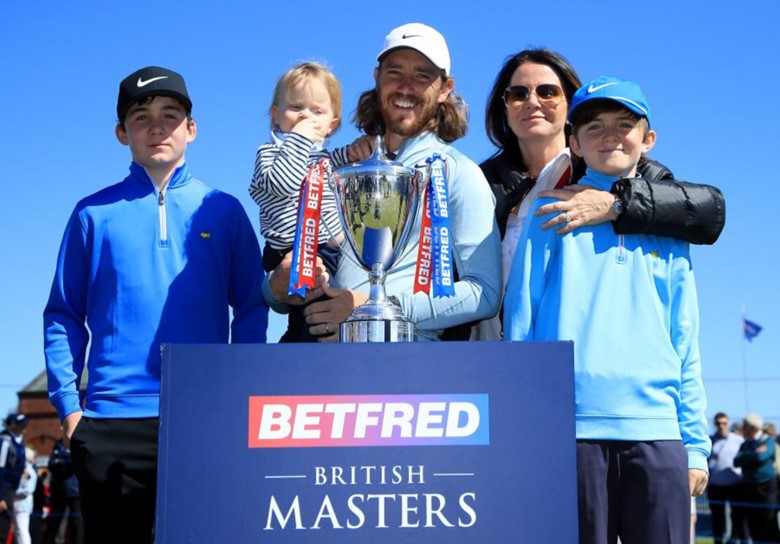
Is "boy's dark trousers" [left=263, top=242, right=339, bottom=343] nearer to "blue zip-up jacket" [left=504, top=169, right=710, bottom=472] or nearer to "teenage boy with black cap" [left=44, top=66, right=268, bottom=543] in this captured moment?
"teenage boy with black cap" [left=44, top=66, right=268, bottom=543]

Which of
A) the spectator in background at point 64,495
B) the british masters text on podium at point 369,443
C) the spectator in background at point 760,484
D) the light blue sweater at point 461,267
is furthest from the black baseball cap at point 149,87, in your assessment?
the spectator in background at point 64,495

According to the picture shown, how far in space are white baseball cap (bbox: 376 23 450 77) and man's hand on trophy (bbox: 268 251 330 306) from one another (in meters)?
0.72

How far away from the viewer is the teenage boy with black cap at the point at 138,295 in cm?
300

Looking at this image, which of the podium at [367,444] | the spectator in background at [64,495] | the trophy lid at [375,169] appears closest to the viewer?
the podium at [367,444]

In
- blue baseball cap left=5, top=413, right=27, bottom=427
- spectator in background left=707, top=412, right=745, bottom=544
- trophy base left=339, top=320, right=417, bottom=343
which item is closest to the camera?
trophy base left=339, top=320, right=417, bottom=343

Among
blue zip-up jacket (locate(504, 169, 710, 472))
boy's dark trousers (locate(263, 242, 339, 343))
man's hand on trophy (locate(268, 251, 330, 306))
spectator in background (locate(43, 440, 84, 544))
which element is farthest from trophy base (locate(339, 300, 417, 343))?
spectator in background (locate(43, 440, 84, 544))

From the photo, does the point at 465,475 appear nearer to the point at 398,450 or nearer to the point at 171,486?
the point at 398,450

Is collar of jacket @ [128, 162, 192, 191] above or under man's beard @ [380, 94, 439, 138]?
under

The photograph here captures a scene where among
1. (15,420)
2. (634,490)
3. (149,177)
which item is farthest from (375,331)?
(15,420)

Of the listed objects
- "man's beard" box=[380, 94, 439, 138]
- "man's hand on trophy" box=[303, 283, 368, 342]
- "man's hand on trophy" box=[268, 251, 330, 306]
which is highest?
"man's beard" box=[380, 94, 439, 138]

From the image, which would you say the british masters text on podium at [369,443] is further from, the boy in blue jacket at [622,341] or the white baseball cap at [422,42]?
the white baseball cap at [422,42]

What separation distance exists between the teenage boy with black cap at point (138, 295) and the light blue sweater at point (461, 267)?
16.8 inches

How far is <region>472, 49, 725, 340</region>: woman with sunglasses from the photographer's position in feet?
9.29

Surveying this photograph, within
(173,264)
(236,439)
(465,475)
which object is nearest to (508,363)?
(465,475)
